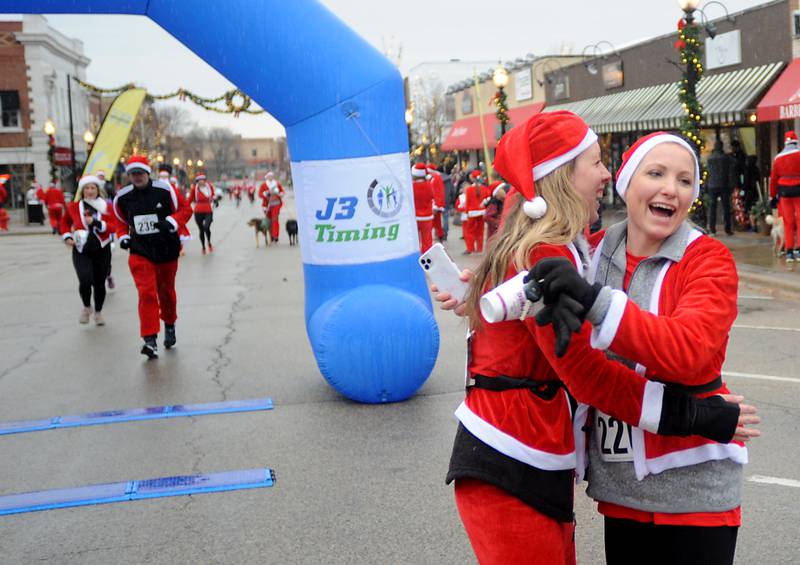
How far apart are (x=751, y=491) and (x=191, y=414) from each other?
4.15m

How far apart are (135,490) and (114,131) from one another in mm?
25428

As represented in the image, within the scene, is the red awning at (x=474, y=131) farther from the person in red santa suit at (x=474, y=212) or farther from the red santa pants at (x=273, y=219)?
the person in red santa suit at (x=474, y=212)

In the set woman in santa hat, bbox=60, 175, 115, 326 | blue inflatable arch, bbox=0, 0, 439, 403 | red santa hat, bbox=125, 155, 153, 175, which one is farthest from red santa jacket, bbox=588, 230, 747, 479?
woman in santa hat, bbox=60, 175, 115, 326

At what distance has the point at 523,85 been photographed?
38469mm

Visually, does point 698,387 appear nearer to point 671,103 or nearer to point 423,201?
point 423,201

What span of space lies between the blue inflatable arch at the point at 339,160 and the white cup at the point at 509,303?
488cm

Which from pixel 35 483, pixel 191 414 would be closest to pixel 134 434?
pixel 191 414

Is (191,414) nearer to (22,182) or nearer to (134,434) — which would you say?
(134,434)

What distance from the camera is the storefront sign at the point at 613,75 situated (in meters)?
28.0

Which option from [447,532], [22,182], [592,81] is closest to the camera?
[447,532]

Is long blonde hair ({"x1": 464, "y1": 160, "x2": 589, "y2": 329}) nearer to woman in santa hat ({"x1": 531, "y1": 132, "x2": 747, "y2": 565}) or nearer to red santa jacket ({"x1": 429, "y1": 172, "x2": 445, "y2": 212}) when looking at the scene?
woman in santa hat ({"x1": 531, "y1": 132, "x2": 747, "y2": 565})

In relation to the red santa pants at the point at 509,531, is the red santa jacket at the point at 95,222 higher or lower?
higher

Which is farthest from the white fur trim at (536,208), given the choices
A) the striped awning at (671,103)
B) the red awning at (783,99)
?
the striped awning at (671,103)

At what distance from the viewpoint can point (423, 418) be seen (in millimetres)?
6891
